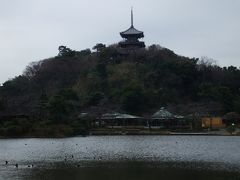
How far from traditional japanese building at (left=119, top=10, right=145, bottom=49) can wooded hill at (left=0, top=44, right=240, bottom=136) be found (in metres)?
Result: 4.16

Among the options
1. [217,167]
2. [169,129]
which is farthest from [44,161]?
[169,129]

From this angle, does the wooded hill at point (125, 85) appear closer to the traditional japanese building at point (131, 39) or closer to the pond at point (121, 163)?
the traditional japanese building at point (131, 39)

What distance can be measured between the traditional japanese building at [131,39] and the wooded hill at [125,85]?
4.16 metres

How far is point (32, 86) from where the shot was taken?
97.1 meters

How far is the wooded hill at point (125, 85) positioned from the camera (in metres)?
77.3

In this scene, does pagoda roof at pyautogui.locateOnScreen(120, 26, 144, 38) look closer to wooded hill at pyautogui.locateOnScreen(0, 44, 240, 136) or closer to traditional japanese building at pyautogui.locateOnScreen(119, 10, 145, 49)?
traditional japanese building at pyautogui.locateOnScreen(119, 10, 145, 49)

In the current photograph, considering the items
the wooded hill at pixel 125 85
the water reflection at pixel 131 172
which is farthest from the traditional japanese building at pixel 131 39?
the water reflection at pixel 131 172

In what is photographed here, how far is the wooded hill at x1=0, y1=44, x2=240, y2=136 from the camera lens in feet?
254

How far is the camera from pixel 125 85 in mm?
81938

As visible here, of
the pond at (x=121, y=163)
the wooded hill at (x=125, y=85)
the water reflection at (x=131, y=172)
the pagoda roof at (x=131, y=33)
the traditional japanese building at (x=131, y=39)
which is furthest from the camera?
the pagoda roof at (x=131, y=33)

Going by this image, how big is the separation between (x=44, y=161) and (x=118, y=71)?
180 feet

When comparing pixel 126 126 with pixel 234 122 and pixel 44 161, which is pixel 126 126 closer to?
pixel 234 122

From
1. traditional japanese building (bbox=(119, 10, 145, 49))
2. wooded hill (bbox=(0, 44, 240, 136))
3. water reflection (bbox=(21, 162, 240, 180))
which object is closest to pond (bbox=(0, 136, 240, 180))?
water reflection (bbox=(21, 162, 240, 180))

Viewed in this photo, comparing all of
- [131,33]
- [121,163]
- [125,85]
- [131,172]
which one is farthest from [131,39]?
[131,172]
